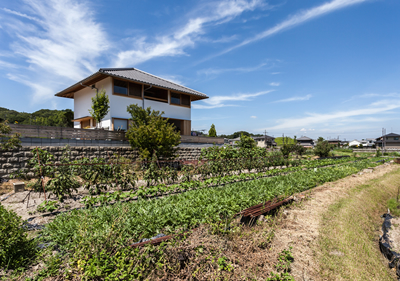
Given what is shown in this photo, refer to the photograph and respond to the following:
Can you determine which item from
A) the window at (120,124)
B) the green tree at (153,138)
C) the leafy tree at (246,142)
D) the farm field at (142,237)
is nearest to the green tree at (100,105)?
the window at (120,124)

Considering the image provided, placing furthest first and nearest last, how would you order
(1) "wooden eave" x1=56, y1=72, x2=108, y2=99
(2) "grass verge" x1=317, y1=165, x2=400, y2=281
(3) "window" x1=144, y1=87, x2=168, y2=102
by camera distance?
(3) "window" x1=144, y1=87, x2=168, y2=102 < (1) "wooden eave" x1=56, y1=72, x2=108, y2=99 < (2) "grass verge" x1=317, y1=165, x2=400, y2=281

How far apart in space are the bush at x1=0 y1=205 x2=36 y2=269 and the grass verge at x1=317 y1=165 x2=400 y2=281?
4.74 meters

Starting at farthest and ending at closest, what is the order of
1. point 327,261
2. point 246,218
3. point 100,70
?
1. point 100,70
2. point 246,218
3. point 327,261

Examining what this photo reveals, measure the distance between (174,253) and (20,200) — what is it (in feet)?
20.8

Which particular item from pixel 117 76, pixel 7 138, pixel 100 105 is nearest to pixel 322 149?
pixel 117 76

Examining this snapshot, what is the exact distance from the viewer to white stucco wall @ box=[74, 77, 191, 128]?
54.3 ft

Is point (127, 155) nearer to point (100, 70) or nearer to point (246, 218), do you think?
point (100, 70)

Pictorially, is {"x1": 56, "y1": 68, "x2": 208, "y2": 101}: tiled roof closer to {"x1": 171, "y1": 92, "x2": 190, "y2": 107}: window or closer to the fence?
{"x1": 171, "y1": 92, "x2": 190, "y2": 107}: window

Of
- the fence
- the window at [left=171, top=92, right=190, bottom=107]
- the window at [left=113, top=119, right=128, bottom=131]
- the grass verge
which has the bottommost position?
the grass verge

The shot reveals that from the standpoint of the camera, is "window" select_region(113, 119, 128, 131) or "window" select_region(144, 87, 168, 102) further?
"window" select_region(144, 87, 168, 102)

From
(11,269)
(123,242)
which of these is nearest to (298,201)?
(123,242)

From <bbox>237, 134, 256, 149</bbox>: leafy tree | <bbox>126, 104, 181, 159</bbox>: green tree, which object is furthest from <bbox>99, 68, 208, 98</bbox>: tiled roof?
<bbox>237, 134, 256, 149</bbox>: leafy tree

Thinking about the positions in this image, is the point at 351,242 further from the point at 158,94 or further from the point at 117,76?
the point at 158,94

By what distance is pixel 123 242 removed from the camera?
10.9 feet
